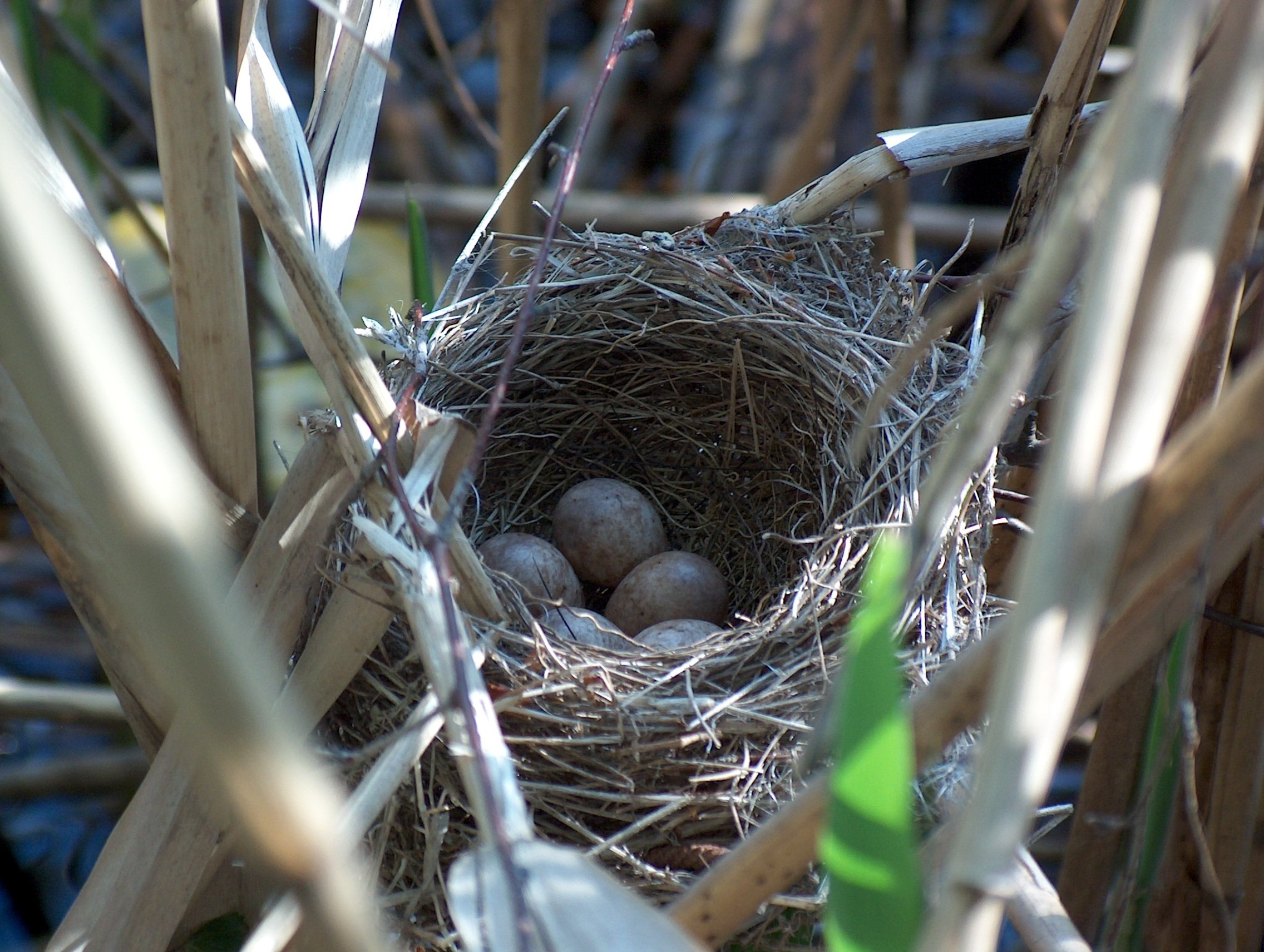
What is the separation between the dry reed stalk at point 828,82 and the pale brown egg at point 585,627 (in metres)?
0.94

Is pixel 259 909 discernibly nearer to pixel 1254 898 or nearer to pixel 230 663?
pixel 230 663

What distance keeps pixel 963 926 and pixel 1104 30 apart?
63cm

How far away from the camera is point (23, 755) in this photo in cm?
180

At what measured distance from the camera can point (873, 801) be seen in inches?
11.8

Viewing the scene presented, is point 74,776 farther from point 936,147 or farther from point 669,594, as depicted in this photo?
point 936,147

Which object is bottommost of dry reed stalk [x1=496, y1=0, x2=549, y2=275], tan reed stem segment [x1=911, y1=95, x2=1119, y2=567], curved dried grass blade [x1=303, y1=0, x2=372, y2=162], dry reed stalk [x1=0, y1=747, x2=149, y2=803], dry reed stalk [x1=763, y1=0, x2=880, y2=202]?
dry reed stalk [x1=0, y1=747, x2=149, y2=803]

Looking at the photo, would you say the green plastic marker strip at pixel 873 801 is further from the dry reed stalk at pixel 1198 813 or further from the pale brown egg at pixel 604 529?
the pale brown egg at pixel 604 529

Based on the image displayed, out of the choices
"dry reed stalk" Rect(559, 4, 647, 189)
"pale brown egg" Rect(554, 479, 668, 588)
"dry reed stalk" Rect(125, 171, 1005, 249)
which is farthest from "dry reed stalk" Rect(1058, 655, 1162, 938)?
"dry reed stalk" Rect(559, 4, 647, 189)

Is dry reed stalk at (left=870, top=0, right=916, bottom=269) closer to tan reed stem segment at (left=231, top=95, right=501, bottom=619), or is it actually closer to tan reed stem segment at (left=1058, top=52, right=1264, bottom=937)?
tan reed stem segment at (left=1058, top=52, right=1264, bottom=937)

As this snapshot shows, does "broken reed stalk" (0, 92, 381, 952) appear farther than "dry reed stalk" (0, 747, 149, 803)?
No

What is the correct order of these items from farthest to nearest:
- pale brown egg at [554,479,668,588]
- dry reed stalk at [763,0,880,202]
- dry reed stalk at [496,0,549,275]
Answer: dry reed stalk at [763,0,880,202] → dry reed stalk at [496,0,549,275] → pale brown egg at [554,479,668,588]

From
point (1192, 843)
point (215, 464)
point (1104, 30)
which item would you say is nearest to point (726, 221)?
point (1104, 30)

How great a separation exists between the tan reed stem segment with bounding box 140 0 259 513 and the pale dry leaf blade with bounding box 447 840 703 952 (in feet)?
1.17

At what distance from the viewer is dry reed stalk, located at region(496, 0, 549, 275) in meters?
1.18
